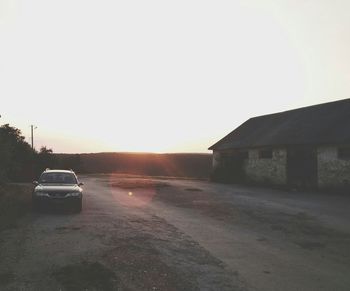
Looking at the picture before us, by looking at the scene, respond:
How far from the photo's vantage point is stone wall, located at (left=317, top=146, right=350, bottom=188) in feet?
90.1

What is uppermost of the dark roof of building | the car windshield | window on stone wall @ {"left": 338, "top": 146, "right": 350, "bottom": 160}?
the dark roof of building

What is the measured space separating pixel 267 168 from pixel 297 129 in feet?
12.4

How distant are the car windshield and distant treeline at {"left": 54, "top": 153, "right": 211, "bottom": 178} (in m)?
60.6

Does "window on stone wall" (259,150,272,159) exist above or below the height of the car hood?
above

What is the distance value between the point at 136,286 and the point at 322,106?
104ft

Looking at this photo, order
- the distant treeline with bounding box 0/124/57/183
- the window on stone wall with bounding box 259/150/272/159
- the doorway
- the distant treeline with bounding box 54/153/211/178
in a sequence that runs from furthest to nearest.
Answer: the distant treeline with bounding box 54/153/211/178 → the distant treeline with bounding box 0/124/57/183 → the window on stone wall with bounding box 259/150/272/159 → the doorway

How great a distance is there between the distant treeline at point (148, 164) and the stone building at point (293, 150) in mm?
38606

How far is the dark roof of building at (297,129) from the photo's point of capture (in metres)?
29.8

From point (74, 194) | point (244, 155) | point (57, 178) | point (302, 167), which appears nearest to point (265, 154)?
point (244, 155)

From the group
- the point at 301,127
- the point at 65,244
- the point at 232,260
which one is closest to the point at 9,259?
the point at 65,244

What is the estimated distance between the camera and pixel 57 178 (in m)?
18.9

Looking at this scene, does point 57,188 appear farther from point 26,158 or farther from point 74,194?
point 26,158

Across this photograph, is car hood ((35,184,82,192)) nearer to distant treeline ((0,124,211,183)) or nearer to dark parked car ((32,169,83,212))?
dark parked car ((32,169,83,212))

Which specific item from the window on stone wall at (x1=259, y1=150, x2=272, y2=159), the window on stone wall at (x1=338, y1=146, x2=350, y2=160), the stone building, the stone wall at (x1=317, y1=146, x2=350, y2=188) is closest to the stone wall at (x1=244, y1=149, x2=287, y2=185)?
the stone building
